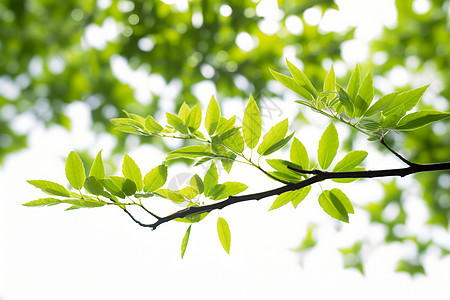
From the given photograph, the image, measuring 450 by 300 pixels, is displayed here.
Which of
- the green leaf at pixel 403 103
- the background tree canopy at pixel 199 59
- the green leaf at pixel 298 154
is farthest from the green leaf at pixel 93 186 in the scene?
the background tree canopy at pixel 199 59

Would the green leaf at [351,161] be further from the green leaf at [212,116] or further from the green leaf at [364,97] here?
the green leaf at [212,116]

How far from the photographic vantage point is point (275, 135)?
1.36ft

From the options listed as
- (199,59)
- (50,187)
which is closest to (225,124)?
(50,187)

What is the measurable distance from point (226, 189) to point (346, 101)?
0.17 meters

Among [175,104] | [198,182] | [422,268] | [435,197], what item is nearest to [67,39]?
[175,104]

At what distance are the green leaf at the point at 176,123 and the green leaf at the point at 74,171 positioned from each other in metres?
0.13

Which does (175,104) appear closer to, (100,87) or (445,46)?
(100,87)

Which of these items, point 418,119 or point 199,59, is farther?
point 199,59

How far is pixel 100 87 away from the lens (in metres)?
1.90

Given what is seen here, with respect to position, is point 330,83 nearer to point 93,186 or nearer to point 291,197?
point 291,197

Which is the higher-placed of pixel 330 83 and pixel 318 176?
pixel 330 83

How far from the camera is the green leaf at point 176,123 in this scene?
43 cm

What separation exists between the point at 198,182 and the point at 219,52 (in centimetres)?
139

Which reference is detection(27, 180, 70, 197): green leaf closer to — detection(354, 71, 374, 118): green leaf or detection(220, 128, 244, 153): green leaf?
detection(220, 128, 244, 153): green leaf
